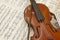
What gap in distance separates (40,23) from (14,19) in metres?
0.16

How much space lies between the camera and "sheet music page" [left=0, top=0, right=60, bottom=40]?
0.72 metres

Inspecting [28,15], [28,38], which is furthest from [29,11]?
[28,38]

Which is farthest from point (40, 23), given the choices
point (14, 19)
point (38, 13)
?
point (14, 19)

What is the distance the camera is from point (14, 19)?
79 centimetres

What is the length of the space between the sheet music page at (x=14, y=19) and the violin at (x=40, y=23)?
5cm

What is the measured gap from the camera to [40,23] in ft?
2.21

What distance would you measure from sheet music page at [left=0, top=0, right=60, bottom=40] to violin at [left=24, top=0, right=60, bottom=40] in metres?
0.05

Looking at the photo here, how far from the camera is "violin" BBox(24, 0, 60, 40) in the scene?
63 cm

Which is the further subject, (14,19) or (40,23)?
(14,19)

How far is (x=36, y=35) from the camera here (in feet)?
2.10

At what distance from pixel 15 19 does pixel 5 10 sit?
0.25 ft

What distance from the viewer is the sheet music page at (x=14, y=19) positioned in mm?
723

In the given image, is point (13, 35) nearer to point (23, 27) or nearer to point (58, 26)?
point (23, 27)

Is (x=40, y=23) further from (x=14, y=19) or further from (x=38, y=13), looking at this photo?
(x=14, y=19)
